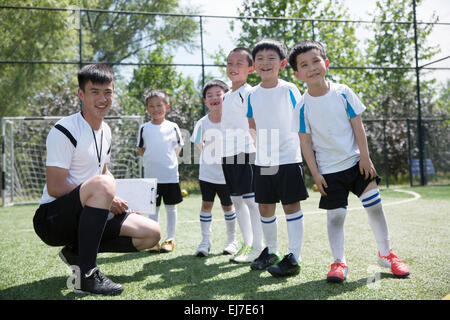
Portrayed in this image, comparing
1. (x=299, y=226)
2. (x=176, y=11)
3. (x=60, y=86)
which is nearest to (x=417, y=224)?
(x=299, y=226)

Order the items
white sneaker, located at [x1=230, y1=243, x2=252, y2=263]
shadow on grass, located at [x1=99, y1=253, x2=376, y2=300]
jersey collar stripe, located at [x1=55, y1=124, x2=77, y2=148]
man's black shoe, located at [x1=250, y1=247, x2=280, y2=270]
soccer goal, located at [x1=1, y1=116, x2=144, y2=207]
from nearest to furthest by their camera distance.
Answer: shadow on grass, located at [x1=99, y1=253, x2=376, y2=300], jersey collar stripe, located at [x1=55, y1=124, x2=77, y2=148], man's black shoe, located at [x1=250, y1=247, x2=280, y2=270], white sneaker, located at [x1=230, y1=243, x2=252, y2=263], soccer goal, located at [x1=1, y1=116, x2=144, y2=207]

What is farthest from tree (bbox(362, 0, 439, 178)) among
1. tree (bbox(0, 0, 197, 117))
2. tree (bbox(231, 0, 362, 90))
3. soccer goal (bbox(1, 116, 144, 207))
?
tree (bbox(0, 0, 197, 117))

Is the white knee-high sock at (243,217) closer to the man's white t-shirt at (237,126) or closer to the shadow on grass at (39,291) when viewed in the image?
the man's white t-shirt at (237,126)

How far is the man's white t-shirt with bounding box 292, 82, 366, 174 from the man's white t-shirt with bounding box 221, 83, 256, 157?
0.81 metres

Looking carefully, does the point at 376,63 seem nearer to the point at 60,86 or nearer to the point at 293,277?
the point at 60,86

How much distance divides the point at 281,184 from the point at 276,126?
43 centimetres

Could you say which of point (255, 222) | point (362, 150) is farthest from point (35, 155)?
point (362, 150)

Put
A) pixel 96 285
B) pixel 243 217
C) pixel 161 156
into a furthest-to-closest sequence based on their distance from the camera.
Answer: pixel 161 156
pixel 243 217
pixel 96 285

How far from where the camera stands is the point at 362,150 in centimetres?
238

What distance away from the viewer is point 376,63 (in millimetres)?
17875

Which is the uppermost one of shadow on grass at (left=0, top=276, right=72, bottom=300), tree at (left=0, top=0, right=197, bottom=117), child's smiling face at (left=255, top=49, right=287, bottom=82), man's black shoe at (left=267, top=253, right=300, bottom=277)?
tree at (left=0, top=0, right=197, bottom=117)

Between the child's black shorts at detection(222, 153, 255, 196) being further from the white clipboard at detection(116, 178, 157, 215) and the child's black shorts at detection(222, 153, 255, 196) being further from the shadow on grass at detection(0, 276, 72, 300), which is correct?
the shadow on grass at detection(0, 276, 72, 300)

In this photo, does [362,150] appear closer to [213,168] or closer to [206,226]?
[213,168]

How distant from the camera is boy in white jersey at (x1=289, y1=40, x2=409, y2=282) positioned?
2414 mm
